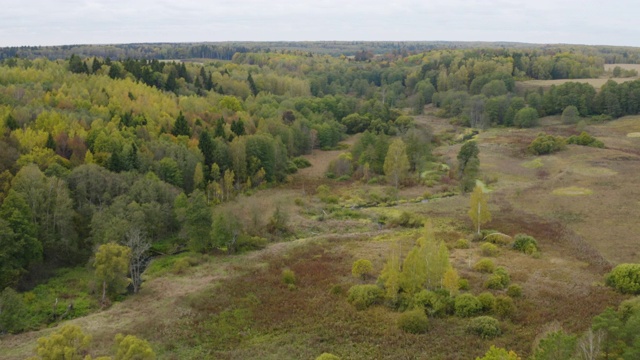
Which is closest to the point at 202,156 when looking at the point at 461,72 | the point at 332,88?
the point at 332,88

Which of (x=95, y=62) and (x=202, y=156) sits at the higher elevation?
(x=95, y=62)

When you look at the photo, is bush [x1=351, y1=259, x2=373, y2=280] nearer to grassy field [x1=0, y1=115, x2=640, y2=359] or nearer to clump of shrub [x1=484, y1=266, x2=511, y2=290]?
grassy field [x1=0, y1=115, x2=640, y2=359]

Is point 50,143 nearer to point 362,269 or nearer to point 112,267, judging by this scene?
point 112,267

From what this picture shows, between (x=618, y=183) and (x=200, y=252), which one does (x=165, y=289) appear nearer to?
(x=200, y=252)

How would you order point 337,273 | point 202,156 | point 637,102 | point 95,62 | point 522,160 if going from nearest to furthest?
point 337,273
point 202,156
point 522,160
point 95,62
point 637,102

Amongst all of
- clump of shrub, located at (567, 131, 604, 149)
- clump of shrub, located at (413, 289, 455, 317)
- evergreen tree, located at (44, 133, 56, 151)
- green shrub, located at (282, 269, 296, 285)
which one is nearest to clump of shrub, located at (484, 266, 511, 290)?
clump of shrub, located at (413, 289, 455, 317)

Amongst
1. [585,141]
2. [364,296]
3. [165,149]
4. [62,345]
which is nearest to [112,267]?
[62,345]

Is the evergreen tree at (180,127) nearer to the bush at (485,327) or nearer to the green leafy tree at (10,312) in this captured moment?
the green leafy tree at (10,312)
